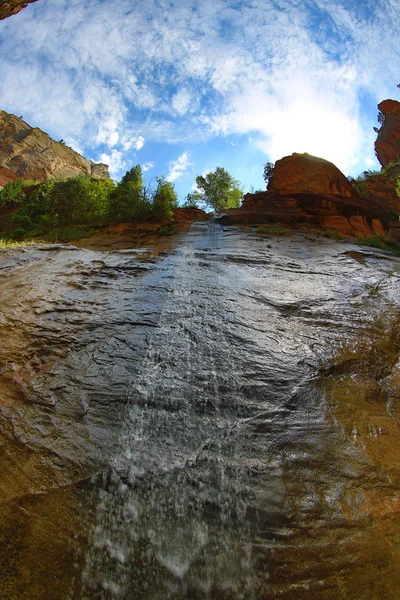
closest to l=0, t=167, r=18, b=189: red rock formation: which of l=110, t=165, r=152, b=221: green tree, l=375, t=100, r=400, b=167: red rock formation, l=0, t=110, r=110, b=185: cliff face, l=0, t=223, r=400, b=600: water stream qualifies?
l=0, t=110, r=110, b=185: cliff face

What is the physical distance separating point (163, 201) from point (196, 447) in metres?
16.8

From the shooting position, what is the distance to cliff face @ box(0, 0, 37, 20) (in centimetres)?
1278

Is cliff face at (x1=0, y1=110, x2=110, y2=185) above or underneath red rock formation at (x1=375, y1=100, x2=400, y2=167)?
underneath

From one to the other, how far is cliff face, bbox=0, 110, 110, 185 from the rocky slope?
99.2 feet

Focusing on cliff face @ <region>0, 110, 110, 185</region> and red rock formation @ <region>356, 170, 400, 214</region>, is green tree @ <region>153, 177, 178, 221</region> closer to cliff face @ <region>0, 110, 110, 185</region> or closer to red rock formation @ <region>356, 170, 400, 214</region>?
red rock formation @ <region>356, 170, 400, 214</region>

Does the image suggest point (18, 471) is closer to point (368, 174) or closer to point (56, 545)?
point (56, 545)

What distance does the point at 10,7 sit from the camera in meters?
13.1

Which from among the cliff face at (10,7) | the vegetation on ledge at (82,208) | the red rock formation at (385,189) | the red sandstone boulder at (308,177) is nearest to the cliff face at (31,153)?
the vegetation on ledge at (82,208)

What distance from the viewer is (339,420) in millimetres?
4348

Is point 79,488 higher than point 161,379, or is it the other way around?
point 161,379

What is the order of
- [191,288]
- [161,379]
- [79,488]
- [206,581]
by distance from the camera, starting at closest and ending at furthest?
[206,581] → [79,488] → [161,379] → [191,288]

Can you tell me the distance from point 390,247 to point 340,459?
600 inches

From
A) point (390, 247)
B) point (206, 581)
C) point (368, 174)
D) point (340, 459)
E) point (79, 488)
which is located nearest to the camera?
point (206, 581)

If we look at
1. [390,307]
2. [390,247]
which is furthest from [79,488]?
[390,247]
